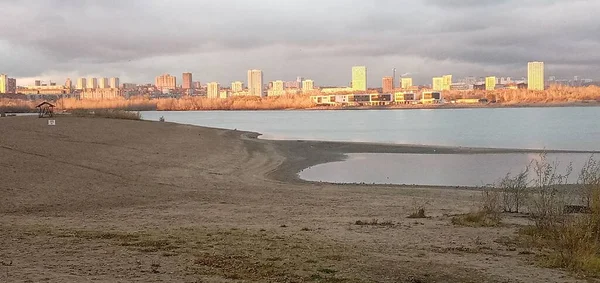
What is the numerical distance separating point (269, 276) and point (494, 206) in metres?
6.65

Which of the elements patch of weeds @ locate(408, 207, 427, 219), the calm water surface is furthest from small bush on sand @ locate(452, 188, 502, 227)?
the calm water surface

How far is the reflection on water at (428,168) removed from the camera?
926 inches

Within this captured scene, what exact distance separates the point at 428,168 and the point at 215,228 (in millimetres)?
18783

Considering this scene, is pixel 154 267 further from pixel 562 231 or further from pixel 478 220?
pixel 478 220

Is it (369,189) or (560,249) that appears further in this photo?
(369,189)

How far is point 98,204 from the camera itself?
1441 centimetres

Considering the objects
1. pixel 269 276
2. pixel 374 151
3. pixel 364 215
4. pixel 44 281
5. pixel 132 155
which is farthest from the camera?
pixel 374 151

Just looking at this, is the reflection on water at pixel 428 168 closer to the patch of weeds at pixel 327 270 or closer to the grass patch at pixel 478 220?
the grass patch at pixel 478 220

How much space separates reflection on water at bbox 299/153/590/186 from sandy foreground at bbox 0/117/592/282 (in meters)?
3.22

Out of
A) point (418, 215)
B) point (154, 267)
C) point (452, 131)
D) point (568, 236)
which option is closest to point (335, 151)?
point (418, 215)

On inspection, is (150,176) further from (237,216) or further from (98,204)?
(237,216)

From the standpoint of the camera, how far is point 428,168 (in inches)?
1099

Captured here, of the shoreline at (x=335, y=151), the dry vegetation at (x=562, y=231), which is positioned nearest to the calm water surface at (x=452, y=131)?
the shoreline at (x=335, y=151)

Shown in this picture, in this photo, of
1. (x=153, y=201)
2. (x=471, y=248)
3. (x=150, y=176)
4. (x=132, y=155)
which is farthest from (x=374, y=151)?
(x=471, y=248)
